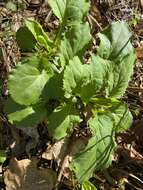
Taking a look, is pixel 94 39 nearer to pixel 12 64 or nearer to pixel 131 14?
pixel 131 14

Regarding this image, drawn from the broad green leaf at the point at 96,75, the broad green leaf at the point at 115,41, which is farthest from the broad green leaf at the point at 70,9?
the broad green leaf at the point at 96,75

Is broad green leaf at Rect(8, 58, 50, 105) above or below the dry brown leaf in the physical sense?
above

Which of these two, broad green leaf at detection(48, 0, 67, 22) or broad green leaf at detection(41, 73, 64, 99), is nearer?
broad green leaf at detection(41, 73, 64, 99)

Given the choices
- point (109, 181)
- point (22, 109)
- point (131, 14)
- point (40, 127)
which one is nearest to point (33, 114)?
point (22, 109)

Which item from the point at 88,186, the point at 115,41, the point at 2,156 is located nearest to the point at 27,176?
the point at 2,156

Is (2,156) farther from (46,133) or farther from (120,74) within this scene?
(120,74)

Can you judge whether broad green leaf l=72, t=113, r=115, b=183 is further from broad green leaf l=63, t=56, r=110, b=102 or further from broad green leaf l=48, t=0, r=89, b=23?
broad green leaf l=48, t=0, r=89, b=23

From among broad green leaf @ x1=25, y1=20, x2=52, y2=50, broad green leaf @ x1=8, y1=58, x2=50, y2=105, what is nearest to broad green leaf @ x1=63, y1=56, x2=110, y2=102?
broad green leaf @ x1=8, y1=58, x2=50, y2=105
